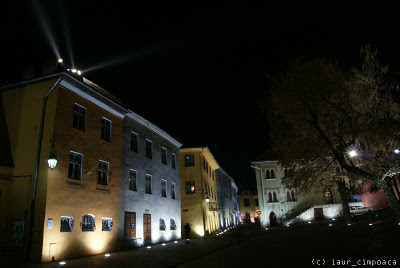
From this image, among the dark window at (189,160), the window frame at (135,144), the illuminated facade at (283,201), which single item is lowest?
the illuminated facade at (283,201)

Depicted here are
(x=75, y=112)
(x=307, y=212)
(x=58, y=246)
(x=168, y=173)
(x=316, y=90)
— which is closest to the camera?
(x=58, y=246)

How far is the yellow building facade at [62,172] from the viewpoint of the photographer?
13.4 metres

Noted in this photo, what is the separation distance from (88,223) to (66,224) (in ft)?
5.48

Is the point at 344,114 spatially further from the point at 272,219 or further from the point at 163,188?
the point at 272,219

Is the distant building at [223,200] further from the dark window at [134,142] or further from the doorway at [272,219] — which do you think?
the dark window at [134,142]

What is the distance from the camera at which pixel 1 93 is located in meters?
16.6

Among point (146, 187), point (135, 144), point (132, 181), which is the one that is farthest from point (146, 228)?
point (135, 144)

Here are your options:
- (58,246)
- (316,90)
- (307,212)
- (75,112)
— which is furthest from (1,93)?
(307,212)

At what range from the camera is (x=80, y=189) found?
15.3m

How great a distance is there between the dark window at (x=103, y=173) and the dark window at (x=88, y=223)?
2.15 metres

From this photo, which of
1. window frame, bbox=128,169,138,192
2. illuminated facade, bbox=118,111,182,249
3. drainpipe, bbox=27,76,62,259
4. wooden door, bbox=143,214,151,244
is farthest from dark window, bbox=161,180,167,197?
drainpipe, bbox=27,76,62,259

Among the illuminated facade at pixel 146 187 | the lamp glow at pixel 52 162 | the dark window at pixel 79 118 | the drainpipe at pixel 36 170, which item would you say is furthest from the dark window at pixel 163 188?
the lamp glow at pixel 52 162

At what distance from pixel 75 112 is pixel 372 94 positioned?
16412 millimetres

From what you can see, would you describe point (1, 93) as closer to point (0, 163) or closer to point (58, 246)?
point (0, 163)
